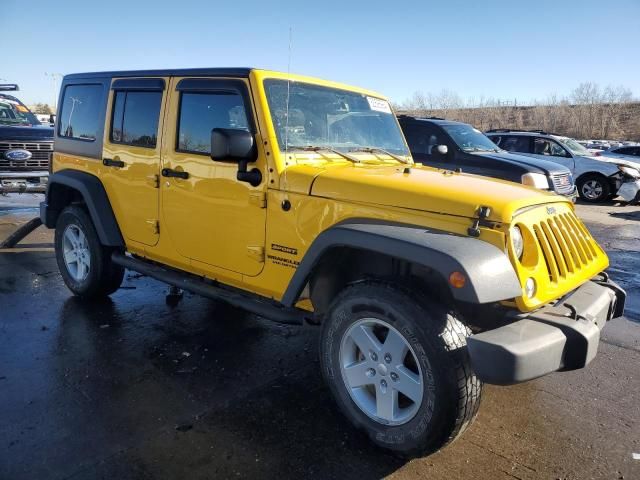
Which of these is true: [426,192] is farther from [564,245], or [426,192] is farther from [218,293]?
[218,293]

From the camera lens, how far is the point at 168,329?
4430 millimetres

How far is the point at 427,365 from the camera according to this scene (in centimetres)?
252

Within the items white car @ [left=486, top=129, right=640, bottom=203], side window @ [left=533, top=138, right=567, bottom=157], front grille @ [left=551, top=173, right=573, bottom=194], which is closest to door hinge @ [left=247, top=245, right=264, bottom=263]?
front grille @ [left=551, top=173, right=573, bottom=194]

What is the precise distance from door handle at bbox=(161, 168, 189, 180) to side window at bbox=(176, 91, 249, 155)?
0.56ft

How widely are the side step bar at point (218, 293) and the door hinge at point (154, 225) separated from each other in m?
0.33

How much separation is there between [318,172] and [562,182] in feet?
26.6

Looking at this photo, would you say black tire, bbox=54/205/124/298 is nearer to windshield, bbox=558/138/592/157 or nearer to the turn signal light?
the turn signal light

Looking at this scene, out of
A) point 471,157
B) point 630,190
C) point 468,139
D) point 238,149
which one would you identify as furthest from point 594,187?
point 238,149

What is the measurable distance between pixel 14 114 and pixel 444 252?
10973 mm

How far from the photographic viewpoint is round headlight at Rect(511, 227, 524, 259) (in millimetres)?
2639

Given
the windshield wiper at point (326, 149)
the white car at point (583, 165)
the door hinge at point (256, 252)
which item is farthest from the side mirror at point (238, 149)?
the white car at point (583, 165)

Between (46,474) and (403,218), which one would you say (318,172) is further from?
(46,474)

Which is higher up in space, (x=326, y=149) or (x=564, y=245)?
(x=326, y=149)

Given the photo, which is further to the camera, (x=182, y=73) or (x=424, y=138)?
(x=424, y=138)
